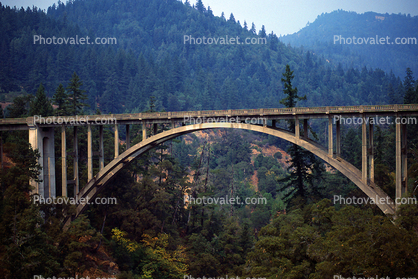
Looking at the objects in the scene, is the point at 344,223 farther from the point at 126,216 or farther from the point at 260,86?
the point at 260,86

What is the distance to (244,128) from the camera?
28281mm

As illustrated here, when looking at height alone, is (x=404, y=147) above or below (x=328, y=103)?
below

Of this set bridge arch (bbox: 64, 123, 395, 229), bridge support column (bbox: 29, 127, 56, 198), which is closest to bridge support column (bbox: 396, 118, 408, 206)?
bridge arch (bbox: 64, 123, 395, 229)

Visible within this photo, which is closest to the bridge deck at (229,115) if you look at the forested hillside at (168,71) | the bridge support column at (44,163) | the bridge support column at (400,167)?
the bridge support column at (44,163)

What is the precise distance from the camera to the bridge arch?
941 inches

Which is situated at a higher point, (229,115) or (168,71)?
(168,71)

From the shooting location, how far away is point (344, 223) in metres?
22.1

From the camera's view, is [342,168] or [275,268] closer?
[275,268]

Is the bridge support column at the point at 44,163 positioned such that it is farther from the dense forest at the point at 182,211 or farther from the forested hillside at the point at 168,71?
the forested hillside at the point at 168,71

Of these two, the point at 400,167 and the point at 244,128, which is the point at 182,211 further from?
the point at 400,167

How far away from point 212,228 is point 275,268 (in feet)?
62.7

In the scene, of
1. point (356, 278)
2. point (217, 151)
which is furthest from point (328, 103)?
point (356, 278)

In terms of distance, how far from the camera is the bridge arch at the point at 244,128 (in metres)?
23.9

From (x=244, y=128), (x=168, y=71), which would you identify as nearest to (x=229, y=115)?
(x=244, y=128)
